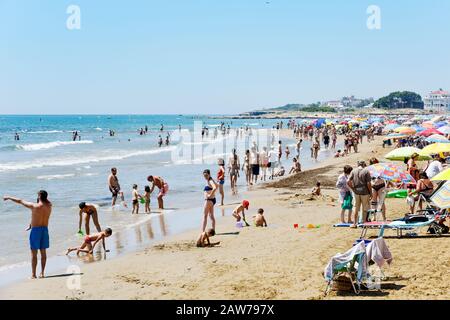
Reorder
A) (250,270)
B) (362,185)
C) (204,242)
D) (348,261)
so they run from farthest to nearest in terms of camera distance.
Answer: (204,242) < (362,185) < (250,270) < (348,261)

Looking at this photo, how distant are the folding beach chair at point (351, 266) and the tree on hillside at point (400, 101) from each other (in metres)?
183

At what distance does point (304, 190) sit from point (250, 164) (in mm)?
3413

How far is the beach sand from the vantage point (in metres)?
7.05

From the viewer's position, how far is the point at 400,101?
600 ft

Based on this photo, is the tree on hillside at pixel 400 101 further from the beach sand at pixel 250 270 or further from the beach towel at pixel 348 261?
the beach towel at pixel 348 261

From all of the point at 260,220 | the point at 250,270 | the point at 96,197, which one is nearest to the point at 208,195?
the point at 260,220

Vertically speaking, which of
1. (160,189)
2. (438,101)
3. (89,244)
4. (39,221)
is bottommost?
(89,244)

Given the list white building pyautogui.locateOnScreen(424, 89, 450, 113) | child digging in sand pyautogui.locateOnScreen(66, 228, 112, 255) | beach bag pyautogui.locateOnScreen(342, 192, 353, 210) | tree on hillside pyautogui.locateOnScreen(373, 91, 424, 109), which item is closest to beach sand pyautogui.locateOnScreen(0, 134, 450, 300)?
beach bag pyautogui.locateOnScreen(342, 192, 353, 210)

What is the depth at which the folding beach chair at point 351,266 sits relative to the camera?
6.73 m

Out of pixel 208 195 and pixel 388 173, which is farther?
pixel 388 173

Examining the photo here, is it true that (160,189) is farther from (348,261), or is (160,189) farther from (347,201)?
(348,261)

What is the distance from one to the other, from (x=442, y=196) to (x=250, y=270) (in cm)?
378

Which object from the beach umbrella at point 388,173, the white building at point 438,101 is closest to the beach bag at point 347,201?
the beach umbrella at point 388,173
